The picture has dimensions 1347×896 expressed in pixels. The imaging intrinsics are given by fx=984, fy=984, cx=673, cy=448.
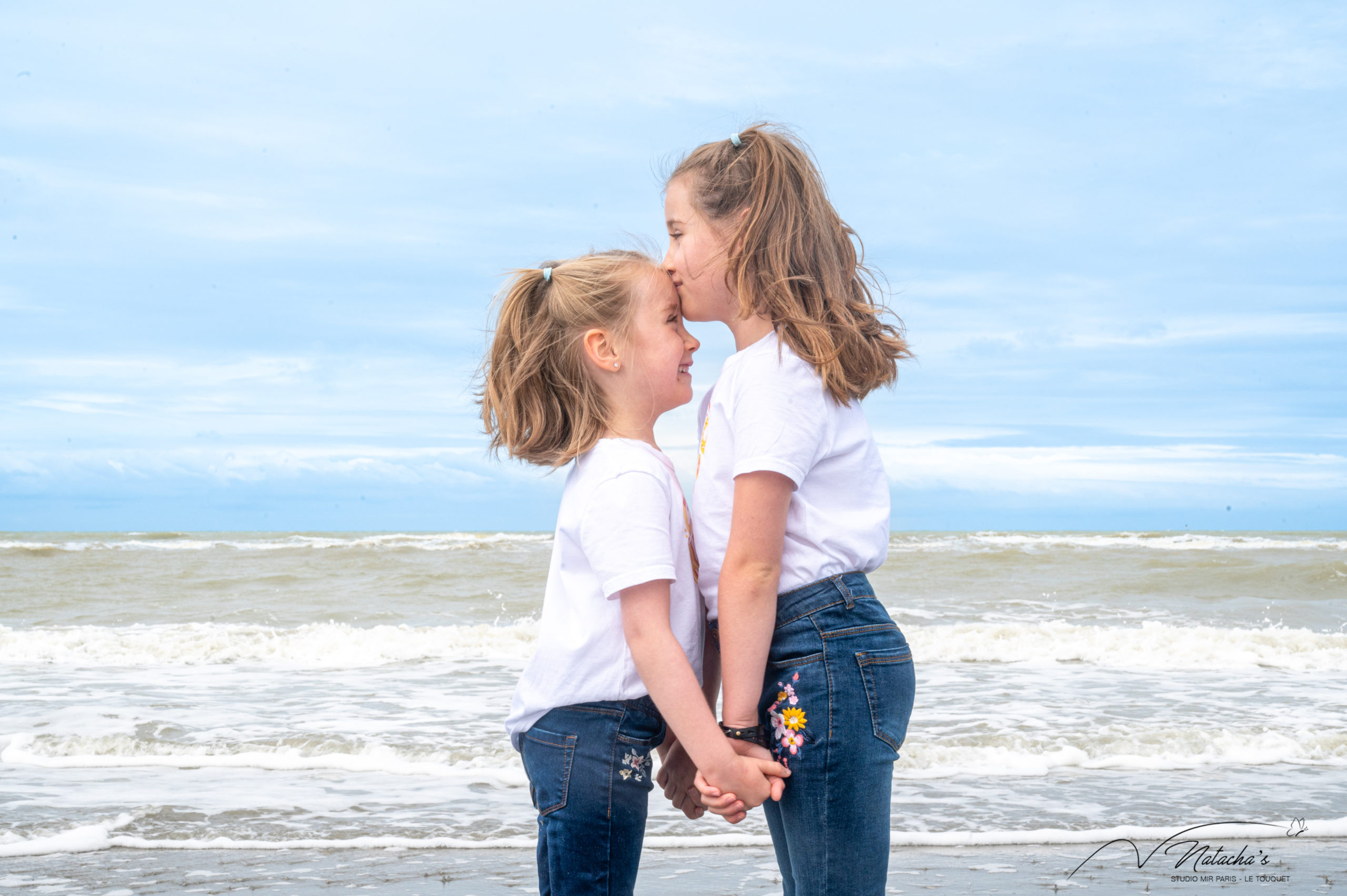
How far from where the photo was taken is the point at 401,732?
17.7 ft

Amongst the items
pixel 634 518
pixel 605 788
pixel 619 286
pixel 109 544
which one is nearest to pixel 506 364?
pixel 619 286

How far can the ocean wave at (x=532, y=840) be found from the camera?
144 inches

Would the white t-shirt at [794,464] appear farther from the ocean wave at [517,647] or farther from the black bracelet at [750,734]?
the ocean wave at [517,647]

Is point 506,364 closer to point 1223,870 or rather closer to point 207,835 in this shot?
point 207,835

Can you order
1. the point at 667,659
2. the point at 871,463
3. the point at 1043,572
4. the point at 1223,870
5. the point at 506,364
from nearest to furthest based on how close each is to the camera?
the point at 667,659 → the point at 871,463 → the point at 506,364 → the point at 1223,870 → the point at 1043,572

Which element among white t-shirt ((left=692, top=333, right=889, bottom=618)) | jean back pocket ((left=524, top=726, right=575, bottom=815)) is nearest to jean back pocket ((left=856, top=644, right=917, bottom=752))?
white t-shirt ((left=692, top=333, right=889, bottom=618))

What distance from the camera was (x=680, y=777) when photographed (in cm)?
177

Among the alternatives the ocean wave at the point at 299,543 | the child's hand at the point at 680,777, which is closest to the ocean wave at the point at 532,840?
the child's hand at the point at 680,777

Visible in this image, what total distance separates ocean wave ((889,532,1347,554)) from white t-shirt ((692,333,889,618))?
16.6m

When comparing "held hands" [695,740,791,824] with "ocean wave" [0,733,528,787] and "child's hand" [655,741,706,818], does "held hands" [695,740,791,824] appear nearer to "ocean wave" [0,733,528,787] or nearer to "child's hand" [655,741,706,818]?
"child's hand" [655,741,706,818]

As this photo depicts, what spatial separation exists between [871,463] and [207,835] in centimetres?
332

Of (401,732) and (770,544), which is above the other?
(770,544)

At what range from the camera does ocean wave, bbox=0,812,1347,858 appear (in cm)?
367

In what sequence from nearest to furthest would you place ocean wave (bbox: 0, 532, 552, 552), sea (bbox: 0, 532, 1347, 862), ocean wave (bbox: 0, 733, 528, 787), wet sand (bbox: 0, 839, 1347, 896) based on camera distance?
1. wet sand (bbox: 0, 839, 1347, 896)
2. sea (bbox: 0, 532, 1347, 862)
3. ocean wave (bbox: 0, 733, 528, 787)
4. ocean wave (bbox: 0, 532, 552, 552)
